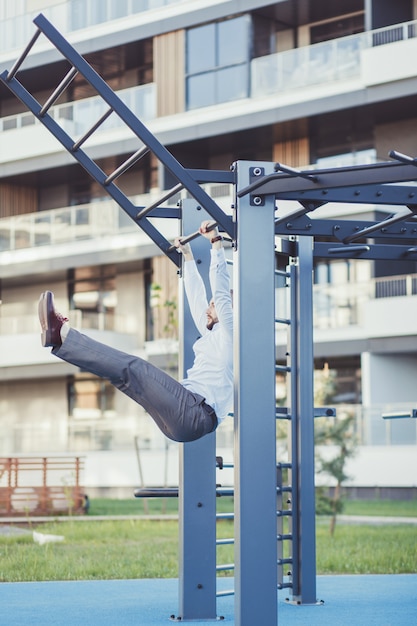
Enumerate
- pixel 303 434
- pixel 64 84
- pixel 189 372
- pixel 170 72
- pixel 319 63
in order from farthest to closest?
1. pixel 170 72
2. pixel 319 63
3. pixel 303 434
4. pixel 189 372
5. pixel 64 84

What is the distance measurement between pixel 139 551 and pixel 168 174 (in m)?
16.6

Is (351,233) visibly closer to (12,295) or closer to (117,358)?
(117,358)

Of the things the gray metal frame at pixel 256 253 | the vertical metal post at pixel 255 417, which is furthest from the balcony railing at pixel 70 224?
the vertical metal post at pixel 255 417

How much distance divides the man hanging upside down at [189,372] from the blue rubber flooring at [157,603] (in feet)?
5.09

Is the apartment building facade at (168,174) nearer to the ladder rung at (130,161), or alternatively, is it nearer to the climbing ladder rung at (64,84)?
the ladder rung at (130,161)

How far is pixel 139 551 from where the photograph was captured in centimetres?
1263

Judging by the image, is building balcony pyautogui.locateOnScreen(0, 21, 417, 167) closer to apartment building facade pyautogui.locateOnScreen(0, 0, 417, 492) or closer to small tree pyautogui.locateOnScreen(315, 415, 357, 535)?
apartment building facade pyautogui.locateOnScreen(0, 0, 417, 492)

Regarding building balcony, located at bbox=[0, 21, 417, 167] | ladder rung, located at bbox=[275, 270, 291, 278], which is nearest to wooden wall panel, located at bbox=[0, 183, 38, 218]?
building balcony, located at bbox=[0, 21, 417, 167]

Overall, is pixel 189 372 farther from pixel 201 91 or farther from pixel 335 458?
pixel 201 91

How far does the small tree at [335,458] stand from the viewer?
49.0 feet

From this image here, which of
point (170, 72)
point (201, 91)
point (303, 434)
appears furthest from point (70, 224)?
point (303, 434)

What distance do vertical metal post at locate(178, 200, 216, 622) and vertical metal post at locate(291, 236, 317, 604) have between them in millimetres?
728

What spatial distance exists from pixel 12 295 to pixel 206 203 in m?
27.1

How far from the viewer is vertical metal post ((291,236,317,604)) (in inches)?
277
